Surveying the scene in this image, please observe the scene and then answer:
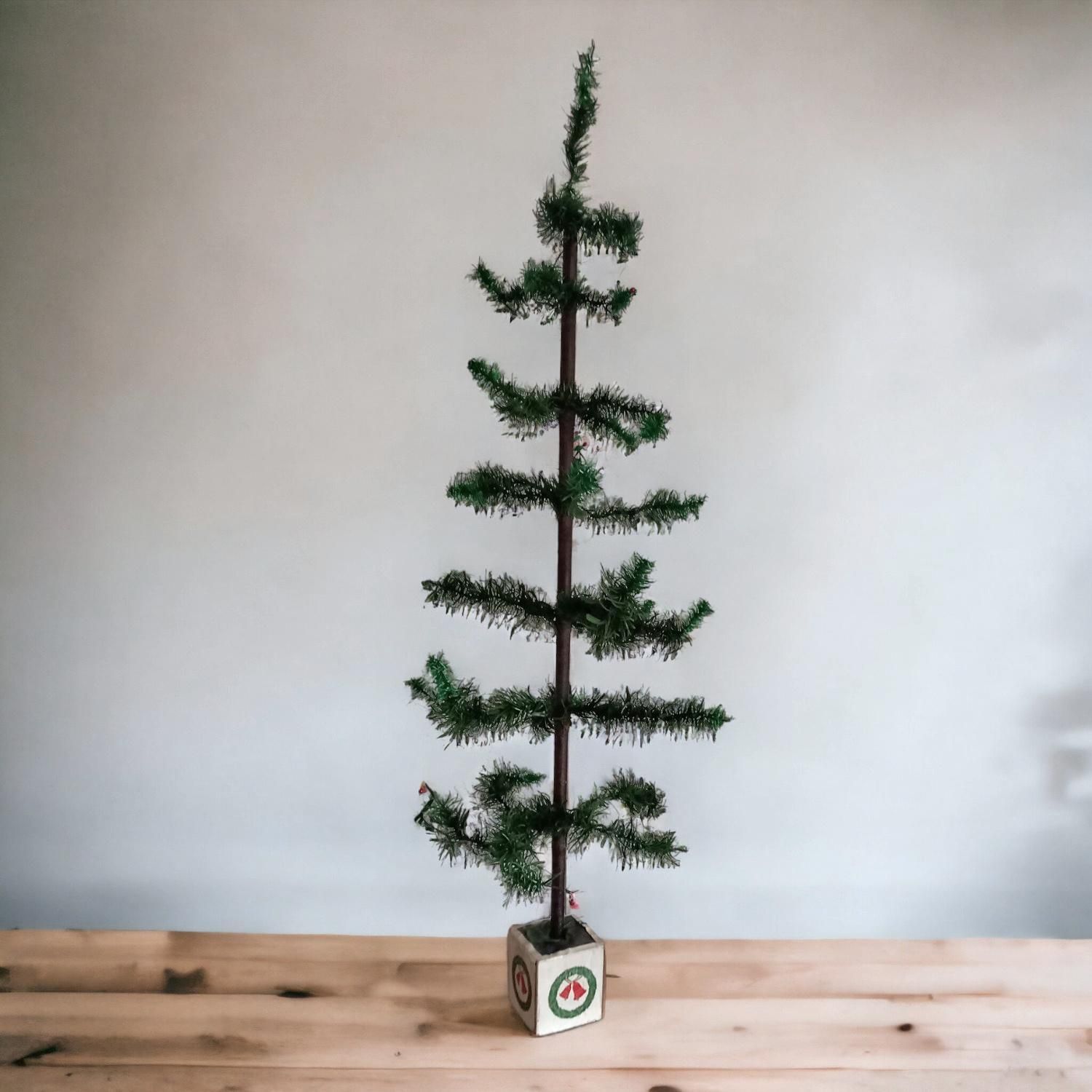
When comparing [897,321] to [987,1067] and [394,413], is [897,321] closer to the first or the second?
[394,413]

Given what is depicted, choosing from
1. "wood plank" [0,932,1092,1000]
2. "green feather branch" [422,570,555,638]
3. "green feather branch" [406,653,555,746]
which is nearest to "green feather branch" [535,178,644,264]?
"green feather branch" [422,570,555,638]

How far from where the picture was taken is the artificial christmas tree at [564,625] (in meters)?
0.90

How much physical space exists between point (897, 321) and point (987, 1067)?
1010 mm

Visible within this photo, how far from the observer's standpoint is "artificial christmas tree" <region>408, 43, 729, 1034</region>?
905 mm

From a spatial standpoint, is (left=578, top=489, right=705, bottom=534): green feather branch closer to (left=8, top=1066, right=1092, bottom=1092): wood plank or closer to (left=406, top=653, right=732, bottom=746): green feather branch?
(left=406, top=653, right=732, bottom=746): green feather branch

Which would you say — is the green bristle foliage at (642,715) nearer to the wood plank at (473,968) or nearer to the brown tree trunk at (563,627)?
the brown tree trunk at (563,627)

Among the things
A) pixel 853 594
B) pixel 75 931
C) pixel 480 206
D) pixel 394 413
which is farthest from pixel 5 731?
pixel 853 594

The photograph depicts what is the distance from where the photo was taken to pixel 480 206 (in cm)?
126

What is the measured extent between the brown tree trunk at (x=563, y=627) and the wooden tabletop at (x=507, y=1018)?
17 cm

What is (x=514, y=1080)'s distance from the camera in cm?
97

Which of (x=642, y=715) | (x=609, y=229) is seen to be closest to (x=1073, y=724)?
(x=642, y=715)

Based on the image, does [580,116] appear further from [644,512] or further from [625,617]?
[625,617]

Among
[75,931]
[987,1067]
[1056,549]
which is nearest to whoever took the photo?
[987,1067]

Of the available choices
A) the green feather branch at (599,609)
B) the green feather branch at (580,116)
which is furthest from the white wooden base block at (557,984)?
the green feather branch at (580,116)
